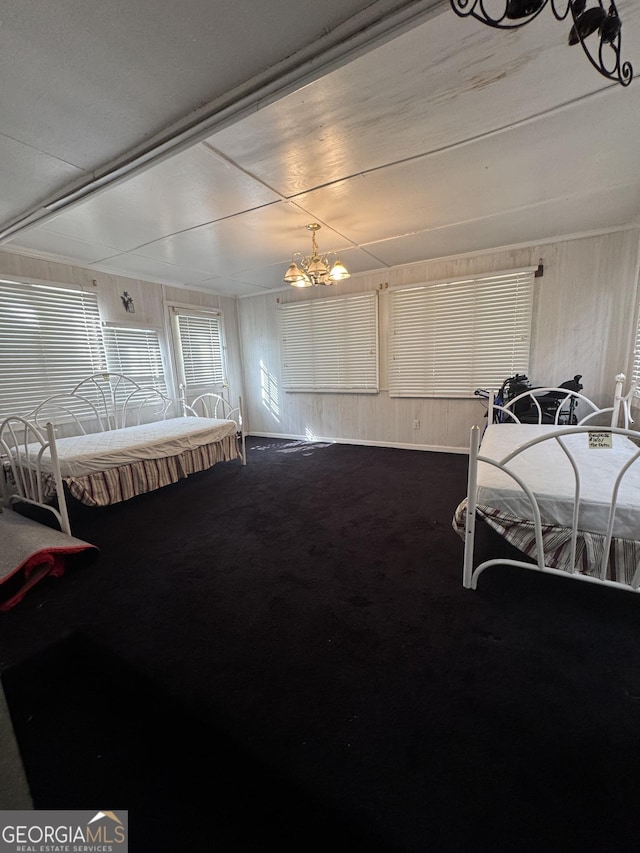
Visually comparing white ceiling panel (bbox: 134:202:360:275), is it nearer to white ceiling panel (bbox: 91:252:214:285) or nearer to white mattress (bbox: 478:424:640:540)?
white ceiling panel (bbox: 91:252:214:285)

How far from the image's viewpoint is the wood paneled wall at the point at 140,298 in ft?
10.9

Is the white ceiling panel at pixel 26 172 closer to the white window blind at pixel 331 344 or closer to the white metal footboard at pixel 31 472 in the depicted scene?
the white metal footboard at pixel 31 472

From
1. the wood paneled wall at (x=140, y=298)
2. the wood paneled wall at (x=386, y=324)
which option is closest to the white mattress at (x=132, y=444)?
the wood paneled wall at (x=140, y=298)

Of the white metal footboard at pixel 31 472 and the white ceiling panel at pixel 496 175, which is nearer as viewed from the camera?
the white ceiling panel at pixel 496 175

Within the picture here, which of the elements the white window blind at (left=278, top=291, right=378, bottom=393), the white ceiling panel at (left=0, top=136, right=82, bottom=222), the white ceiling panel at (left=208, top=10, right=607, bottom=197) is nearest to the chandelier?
the white ceiling panel at (left=208, top=10, right=607, bottom=197)

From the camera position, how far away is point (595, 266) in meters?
3.40

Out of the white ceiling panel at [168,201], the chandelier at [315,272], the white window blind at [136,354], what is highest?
the white ceiling panel at [168,201]

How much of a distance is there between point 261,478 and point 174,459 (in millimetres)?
920

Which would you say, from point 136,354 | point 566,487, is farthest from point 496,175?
point 136,354

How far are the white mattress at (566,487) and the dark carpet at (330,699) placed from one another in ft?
1.69

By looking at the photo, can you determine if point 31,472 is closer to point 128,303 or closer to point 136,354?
point 136,354

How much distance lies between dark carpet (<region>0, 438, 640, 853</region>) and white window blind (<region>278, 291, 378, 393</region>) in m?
2.97

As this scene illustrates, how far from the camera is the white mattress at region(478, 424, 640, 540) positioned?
1.43m

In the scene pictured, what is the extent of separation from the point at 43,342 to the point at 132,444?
1488 millimetres
